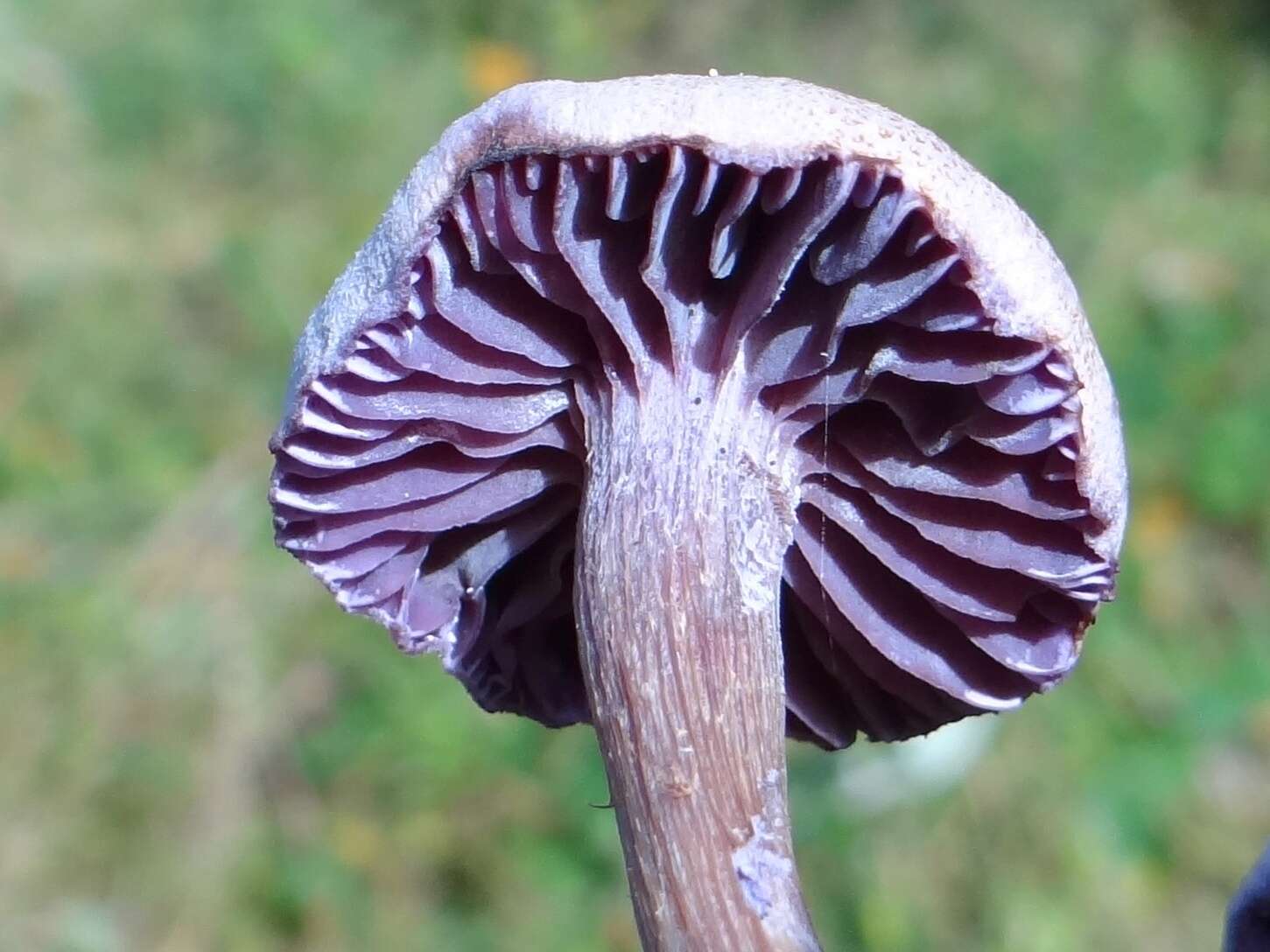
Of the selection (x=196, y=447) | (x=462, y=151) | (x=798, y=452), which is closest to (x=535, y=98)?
(x=462, y=151)

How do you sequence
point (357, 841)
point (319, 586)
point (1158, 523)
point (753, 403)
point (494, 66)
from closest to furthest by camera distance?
1. point (753, 403)
2. point (357, 841)
3. point (319, 586)
4. point (1158, 523)
5. point (494, 66)

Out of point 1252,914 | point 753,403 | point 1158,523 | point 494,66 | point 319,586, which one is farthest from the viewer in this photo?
point 494,66

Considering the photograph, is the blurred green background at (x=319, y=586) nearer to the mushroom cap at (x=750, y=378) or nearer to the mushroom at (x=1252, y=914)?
the mushroom cap at (x=750, y=378)

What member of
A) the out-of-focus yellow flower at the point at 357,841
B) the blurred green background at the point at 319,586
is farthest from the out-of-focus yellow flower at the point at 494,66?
the out-of-focus yellow flower at the point at 357,841

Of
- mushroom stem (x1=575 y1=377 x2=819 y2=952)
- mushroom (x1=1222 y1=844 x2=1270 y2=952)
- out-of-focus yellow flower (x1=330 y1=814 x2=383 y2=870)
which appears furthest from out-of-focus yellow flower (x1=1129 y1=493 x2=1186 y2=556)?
mushroom stem (x1=575 y1=377 x2=819 y2=952)

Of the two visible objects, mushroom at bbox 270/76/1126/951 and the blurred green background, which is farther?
the blurred green background

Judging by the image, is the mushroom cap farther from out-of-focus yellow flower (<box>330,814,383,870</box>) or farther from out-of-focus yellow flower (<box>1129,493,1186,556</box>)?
out-of-focus yellow flower (<box>1129,493,1186,556</box>)

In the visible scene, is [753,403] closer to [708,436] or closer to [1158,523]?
[708,436]

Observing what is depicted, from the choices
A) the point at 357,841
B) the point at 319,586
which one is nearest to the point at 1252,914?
the point at 357,841
